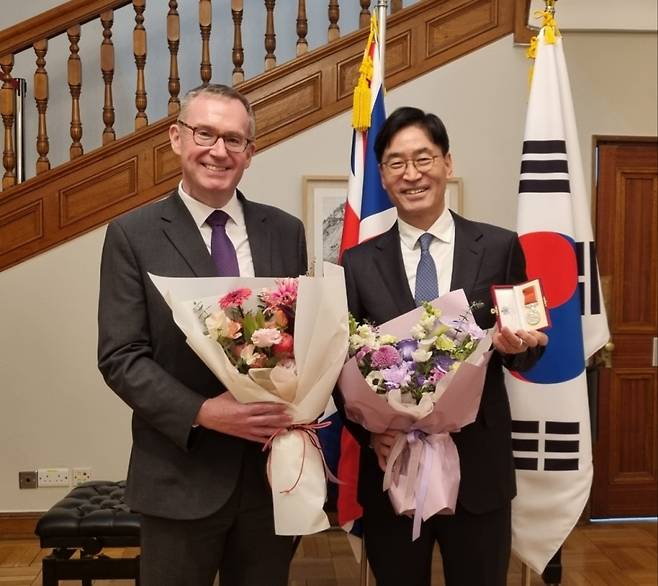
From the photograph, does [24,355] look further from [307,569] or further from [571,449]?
[571,449]

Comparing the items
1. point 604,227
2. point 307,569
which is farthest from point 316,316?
point 604,227

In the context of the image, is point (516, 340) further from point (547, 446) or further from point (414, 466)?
point (547, 446)

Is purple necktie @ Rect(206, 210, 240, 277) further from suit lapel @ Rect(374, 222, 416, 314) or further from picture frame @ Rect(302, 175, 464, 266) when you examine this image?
picture frame @ Rect(302, 175, 464, 266)

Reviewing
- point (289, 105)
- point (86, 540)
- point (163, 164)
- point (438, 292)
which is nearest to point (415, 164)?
point (438, 292)

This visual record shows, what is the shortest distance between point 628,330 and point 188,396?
3.26 meters

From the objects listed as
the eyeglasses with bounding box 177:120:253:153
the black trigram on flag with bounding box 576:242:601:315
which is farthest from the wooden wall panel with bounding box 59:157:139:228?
the eyeglasses with bounding box 177:120:253:153

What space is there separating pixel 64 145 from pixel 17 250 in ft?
3.21

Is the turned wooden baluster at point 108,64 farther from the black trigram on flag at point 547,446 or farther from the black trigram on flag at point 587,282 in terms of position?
the black trigram on flag at point 547,446

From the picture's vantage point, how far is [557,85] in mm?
2584

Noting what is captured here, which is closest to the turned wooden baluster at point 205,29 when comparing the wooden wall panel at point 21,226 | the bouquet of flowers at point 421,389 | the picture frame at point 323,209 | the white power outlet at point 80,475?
the picture frame at point 323,209

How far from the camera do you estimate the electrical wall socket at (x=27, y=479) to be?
379 centimetres

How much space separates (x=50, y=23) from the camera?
3.67m

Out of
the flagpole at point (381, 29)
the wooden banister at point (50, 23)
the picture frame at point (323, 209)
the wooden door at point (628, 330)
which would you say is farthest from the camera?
the wooden door at point (628, 330)

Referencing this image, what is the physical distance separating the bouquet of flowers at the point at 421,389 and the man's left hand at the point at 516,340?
3 centimetres
